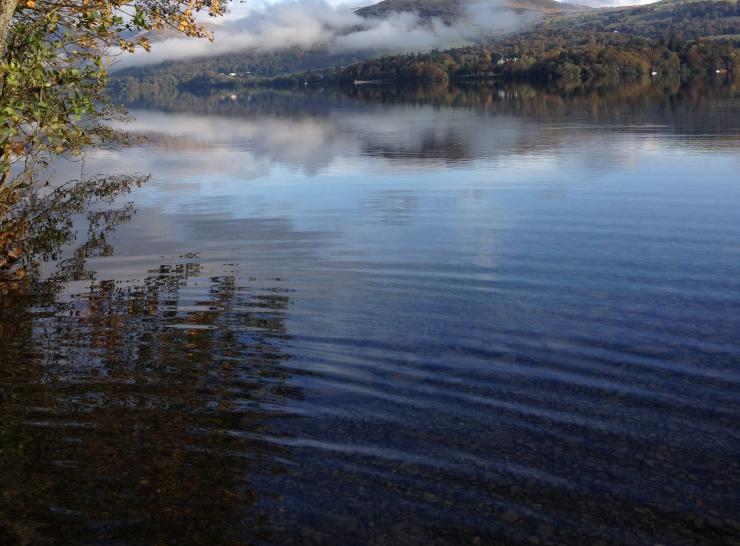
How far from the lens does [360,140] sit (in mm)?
59250

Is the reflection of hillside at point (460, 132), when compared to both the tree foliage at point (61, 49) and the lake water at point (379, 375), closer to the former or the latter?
the lake water at point (379, 375)

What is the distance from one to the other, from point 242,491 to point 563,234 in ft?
52.2

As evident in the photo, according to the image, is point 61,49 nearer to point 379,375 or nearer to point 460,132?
point 379,375

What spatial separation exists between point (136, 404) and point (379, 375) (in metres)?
3.70

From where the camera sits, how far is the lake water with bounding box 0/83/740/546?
27.9 feet

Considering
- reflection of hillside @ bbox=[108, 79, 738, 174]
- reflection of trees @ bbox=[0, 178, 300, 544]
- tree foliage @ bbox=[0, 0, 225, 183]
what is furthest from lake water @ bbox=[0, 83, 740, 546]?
reflection of hillside @ bbox=[108, 79, 738, 174]

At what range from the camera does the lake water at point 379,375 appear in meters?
8.52

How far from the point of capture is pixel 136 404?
11391mm

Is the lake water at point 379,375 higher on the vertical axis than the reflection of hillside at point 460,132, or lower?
lower

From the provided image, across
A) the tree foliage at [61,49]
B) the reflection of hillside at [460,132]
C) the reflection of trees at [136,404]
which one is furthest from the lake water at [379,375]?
the reflection of hillside at [460,132]

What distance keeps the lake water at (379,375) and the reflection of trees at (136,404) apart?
1.8 inches

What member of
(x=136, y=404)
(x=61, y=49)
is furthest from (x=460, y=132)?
(x=136, y=404)

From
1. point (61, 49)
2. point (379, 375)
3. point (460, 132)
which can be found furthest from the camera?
point (460, 132)

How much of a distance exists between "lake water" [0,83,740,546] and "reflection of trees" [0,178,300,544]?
0.05 m
